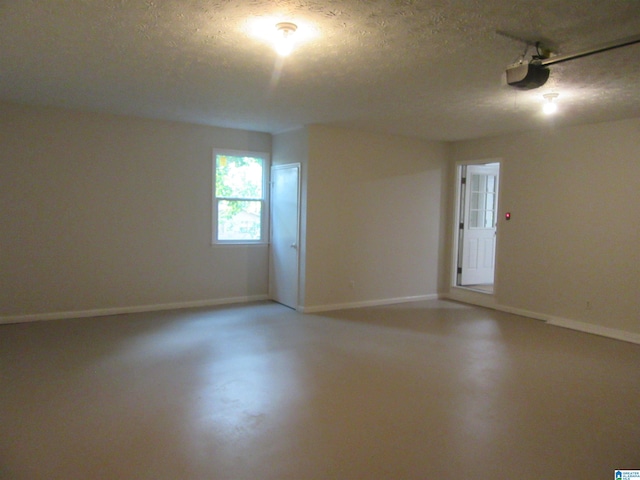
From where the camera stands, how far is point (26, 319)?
5.33m

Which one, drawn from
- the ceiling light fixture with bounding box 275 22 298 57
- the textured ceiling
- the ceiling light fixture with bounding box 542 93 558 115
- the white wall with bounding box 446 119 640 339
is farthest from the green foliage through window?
the ceiling light fixture with bounding box 542 93 558 115

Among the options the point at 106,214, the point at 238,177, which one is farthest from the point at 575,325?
the point at 106,214

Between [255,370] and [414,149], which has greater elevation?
[414,149]

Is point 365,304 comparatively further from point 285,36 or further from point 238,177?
point 285,36

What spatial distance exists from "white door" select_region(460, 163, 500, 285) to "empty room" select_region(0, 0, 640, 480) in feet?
0.12

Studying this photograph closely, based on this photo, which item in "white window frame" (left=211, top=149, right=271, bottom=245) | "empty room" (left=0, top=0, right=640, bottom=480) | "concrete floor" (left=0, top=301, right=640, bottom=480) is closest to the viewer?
"concrete floor" (left=0, top=301, right=640, bottom=480)

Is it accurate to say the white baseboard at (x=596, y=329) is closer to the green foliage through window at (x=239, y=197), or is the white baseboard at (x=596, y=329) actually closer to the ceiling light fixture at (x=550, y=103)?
the ceiling light fixture at (x=550, y=103)

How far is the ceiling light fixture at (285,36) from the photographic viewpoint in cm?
281

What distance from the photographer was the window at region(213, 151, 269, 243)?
652 centimetres

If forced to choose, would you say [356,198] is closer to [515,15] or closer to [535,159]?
[535,159]

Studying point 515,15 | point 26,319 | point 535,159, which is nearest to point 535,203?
point 535,159

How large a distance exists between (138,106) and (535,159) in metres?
5.04

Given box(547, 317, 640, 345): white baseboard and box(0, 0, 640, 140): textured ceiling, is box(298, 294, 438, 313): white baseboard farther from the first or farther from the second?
box(0, 0, 640, 140): textured ceiling

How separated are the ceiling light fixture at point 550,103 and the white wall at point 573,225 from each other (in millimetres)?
1160
